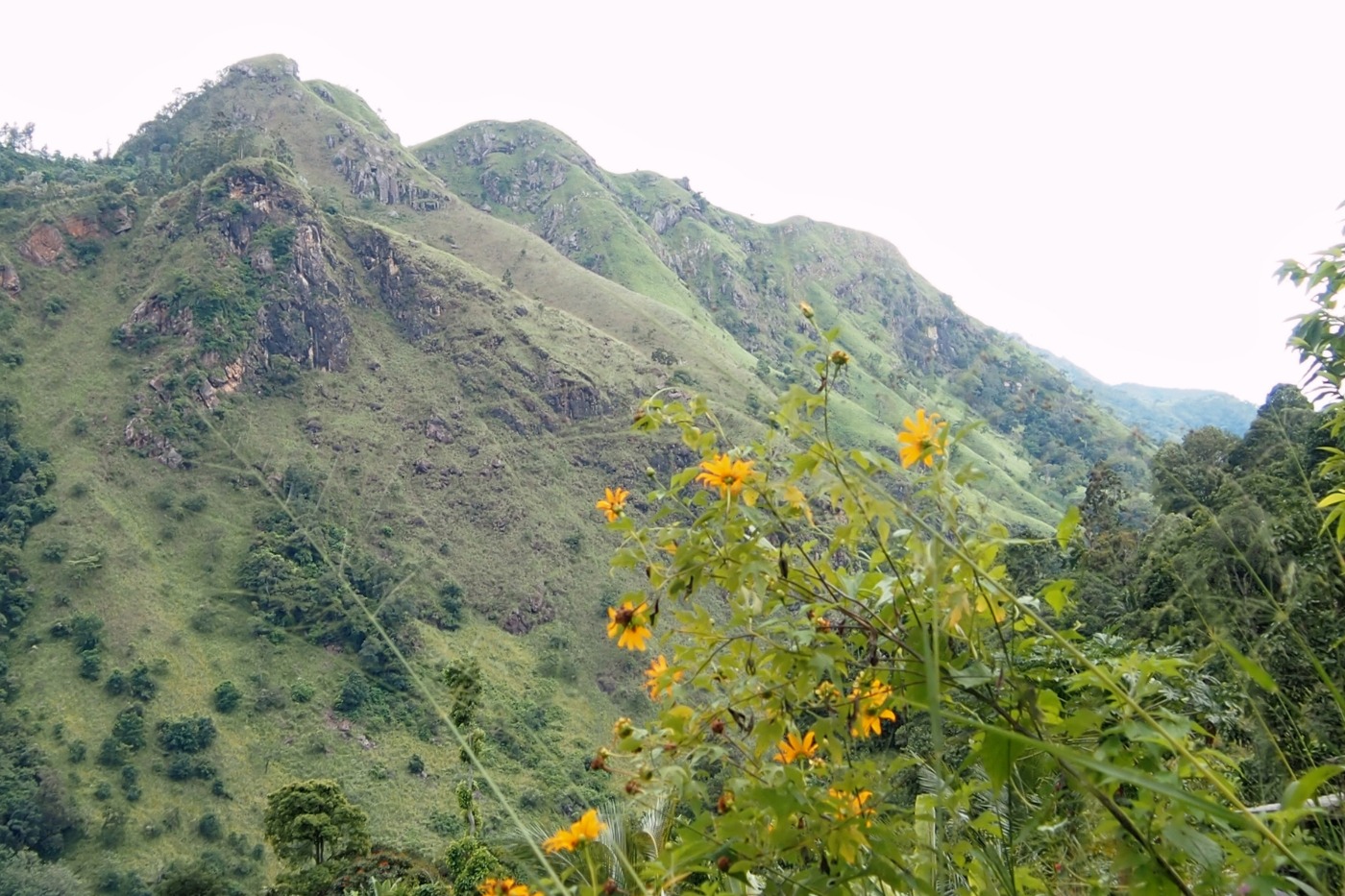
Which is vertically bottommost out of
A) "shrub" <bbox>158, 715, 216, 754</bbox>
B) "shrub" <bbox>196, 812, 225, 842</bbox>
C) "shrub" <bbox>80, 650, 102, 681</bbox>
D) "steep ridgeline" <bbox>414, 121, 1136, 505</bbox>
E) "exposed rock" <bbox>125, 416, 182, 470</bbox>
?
"shrub" <bbox>196, 812, 225, 842</bbox>

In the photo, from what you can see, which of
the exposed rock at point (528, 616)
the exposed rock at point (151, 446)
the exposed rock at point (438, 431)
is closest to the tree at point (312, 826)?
the exposed rock at point (528, 616)

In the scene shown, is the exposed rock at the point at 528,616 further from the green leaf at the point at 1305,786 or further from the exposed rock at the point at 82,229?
the green leaf at the point at 1305,786

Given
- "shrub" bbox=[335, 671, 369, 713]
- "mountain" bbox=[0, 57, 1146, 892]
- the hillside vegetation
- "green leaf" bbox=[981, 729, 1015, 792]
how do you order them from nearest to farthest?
"green leaf" bbox=[981, 729, 1015, 792]
the hillside vegetation
"mountain" bbox=[0, 57, 1146, 892]
"shrub" bbox=[335, 671, 369, 713]

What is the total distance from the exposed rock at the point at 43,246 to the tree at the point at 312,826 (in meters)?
53.1

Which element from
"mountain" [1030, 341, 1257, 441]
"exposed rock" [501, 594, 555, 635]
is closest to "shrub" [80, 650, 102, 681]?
"exposed rock" [501, 594, 555, 635]

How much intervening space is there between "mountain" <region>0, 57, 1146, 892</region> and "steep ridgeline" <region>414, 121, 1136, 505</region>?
4.93 feet

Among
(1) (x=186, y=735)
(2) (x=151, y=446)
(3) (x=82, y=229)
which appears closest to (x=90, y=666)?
(1) (x=186, y=735)

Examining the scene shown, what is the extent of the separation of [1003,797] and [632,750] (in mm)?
652

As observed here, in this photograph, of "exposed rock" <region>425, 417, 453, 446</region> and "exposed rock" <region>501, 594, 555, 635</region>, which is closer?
"exposed rock" <region>501, 594, 555, 635</region>

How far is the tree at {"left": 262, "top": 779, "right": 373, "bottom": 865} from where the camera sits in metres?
19.9

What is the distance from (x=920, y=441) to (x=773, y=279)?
120 metres

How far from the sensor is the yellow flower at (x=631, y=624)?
46.4 inches

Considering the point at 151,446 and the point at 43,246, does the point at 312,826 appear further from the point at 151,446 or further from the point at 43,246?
the point at 43,246

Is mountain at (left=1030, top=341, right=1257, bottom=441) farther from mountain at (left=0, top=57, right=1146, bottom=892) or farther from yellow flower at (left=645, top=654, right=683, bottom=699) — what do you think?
yellow flower at (left=645, top=654, right=683, bottom=699)
